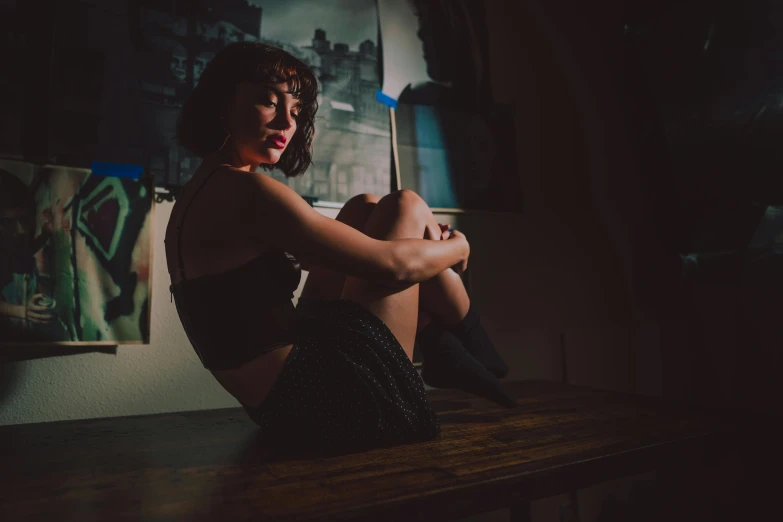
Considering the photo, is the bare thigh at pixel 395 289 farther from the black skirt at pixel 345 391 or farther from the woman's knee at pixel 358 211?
the woman's knee at pixel 358 211

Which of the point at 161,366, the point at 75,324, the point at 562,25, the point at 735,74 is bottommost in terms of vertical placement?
the point at 161,366

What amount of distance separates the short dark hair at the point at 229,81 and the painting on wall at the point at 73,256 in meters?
0.37

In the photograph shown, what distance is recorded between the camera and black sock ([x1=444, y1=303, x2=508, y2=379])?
130 cm

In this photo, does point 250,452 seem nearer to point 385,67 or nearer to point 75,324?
point 75,324

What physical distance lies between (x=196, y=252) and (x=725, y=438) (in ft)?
3.99

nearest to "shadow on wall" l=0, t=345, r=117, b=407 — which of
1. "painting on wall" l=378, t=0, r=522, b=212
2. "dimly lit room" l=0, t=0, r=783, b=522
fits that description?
"dimly lit room" l=0, t=0, r=783, b=522

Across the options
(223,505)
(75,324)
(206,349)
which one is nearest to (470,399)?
(206,349)

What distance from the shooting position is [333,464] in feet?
3.10

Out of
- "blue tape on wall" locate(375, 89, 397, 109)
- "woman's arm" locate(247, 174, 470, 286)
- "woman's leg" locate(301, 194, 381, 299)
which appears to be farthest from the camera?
"blue tape on wall" locate(375, 89, 397, 109)

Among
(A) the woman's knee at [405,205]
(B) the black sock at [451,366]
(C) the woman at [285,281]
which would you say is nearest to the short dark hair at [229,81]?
(C) the woman at [285,281]

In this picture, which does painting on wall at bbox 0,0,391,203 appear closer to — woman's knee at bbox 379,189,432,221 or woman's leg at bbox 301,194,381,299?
woman's leg at bbox 301,194,381,299

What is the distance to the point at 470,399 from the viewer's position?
1.63 m

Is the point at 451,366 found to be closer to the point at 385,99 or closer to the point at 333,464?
the point at 333,464

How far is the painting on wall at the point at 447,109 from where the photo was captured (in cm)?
195
